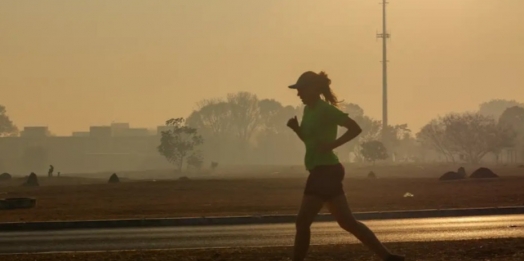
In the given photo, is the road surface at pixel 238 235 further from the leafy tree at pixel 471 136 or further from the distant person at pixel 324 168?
the leafy tree at pixel 471 136

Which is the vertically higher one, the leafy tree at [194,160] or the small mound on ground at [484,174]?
the leafy tree at [194,160]

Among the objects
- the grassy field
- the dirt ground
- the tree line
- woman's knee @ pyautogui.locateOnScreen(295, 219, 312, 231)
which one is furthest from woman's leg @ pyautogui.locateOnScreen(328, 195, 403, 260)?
the tree line

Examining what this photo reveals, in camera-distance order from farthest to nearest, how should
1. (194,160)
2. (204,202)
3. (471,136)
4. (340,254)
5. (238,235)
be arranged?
1. (471,136)
2. (194,160)
3. (204,202)
4. (238,235)
5. (340,254)

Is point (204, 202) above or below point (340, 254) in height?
above

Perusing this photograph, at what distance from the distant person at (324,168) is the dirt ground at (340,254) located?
1.60 m

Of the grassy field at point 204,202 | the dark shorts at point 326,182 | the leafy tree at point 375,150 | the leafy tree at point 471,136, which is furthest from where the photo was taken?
the leafy tree at point 471,136

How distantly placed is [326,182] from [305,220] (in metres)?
0.47

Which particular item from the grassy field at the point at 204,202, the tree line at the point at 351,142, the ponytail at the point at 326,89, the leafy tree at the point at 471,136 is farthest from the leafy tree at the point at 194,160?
the ponytail at the point at 326,89

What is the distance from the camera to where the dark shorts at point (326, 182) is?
10148 mm

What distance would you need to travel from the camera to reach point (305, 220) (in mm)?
10273

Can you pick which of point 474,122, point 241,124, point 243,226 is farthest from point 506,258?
point 241,124

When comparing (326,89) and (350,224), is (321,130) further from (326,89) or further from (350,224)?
(350,224)

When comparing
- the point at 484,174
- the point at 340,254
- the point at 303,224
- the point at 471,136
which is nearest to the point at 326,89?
the point at 303,224

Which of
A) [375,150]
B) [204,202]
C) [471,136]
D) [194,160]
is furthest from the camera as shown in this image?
[471,136]
